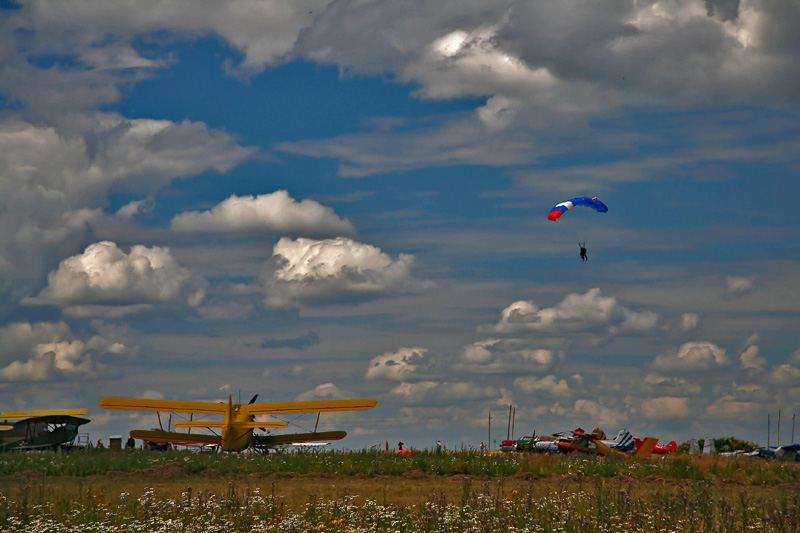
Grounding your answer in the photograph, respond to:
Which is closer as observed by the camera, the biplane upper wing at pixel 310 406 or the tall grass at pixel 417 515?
the tall grass at pixel 417 515

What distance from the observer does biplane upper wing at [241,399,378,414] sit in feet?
130

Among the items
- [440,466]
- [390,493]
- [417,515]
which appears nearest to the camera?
[417,515]

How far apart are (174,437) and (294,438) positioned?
254 inches

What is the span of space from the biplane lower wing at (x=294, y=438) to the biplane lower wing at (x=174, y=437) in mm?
2926

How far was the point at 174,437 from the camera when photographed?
1554 inches

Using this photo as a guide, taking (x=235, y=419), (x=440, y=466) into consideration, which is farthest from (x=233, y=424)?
(x=440, y=466)

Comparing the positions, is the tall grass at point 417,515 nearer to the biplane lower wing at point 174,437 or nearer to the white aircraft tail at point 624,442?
the biplane lower wing at point 174,437

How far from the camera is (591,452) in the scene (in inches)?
1655

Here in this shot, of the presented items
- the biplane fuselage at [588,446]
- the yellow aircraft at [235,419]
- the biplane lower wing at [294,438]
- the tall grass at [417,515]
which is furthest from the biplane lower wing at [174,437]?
the tall grass at [417,515]

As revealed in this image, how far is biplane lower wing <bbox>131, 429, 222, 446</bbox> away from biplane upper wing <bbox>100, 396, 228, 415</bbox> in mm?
1259

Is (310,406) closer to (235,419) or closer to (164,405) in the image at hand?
(235,419)

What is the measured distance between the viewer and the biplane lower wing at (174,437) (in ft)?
129

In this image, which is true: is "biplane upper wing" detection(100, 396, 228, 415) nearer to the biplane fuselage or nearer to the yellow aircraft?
the yellow aircraft

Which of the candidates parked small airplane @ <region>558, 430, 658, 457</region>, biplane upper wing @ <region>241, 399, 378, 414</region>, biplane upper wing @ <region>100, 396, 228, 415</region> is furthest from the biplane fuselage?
biplane upper wing @ <region>100, 396, 228, 415</region>
